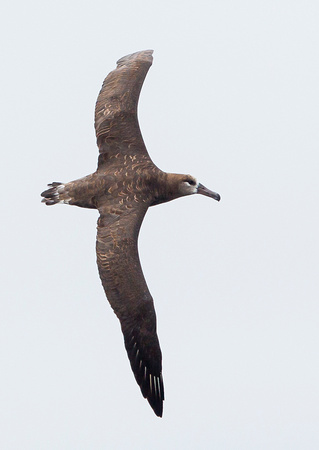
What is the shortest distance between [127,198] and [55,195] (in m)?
1.86

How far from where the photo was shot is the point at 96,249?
29.8 m

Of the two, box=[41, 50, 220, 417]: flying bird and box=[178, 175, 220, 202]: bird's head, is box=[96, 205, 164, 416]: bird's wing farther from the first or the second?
box=[178, 175, 220, 202]: bird's head

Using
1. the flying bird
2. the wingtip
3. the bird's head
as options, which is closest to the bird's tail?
the flying bird

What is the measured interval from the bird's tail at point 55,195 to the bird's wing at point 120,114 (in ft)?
3.46

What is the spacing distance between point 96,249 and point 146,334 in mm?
2037

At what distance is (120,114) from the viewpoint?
31.8 meters

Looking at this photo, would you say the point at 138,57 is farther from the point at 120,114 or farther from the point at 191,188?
the point at 191,188

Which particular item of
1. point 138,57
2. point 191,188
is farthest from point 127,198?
point 138,57

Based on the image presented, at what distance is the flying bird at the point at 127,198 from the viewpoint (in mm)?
29391

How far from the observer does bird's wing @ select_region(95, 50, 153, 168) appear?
31.4m

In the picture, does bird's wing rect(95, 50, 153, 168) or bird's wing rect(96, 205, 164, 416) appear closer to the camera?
bird's wing rect(96, 205, 164, 416)

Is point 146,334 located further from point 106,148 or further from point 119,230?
point 106,148

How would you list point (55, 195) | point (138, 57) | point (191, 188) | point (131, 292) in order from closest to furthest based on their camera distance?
1. point (131, 292)
2. point (55, 195)
3. point (191, 188)
4. point (138, 57)

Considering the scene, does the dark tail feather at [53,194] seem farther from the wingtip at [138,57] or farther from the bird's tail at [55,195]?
the wingtip at [138,57]
